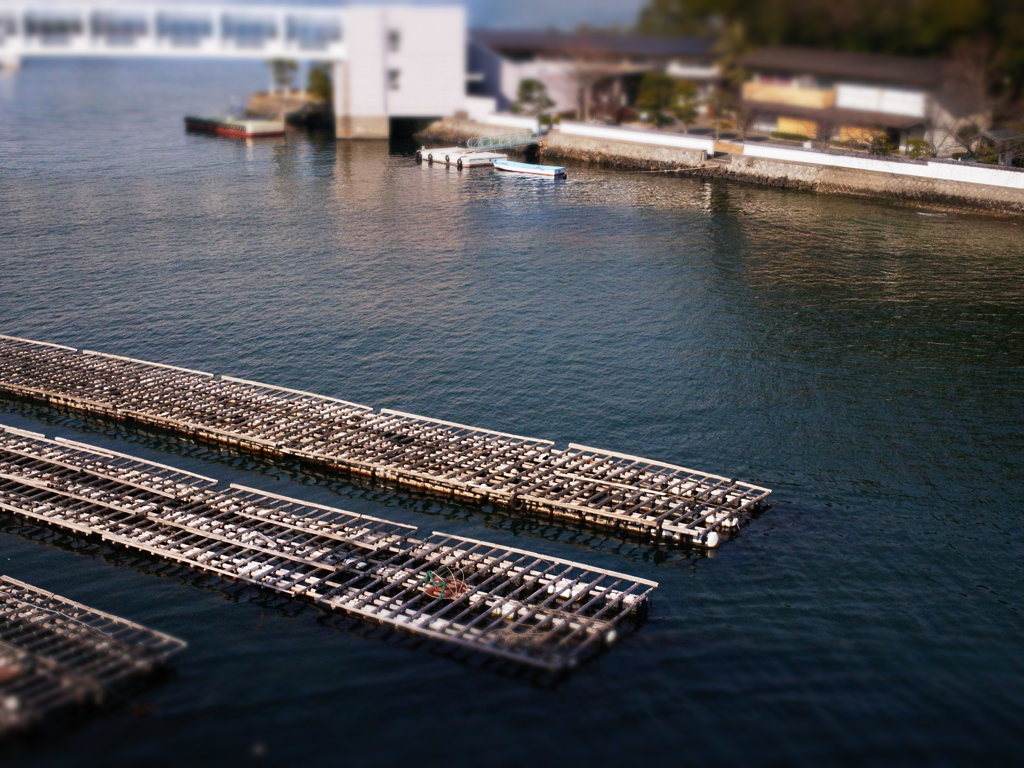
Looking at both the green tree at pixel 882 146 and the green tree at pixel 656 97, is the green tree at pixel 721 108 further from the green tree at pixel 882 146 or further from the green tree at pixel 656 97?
the green tree at pixel 882 146

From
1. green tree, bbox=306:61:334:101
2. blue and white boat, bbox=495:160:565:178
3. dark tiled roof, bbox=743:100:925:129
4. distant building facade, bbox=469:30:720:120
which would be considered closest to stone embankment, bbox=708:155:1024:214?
dark tiled roof, bbox=743:100:925:129

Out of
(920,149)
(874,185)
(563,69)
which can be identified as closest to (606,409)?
(874,185)

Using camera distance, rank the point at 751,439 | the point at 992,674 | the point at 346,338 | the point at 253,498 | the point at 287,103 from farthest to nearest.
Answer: the point at 287,103 → the point at 346,338 → the point at 751,439 → the point at 253,498 → the point at 992,674

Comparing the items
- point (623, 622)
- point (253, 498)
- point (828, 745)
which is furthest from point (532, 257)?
point (828, 745)

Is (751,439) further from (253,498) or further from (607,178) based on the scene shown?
(607,178)

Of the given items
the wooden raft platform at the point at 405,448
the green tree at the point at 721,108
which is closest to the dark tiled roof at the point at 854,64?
the wooden raft platform at the point at 405,448

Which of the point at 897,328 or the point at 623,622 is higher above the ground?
the point at 897,328

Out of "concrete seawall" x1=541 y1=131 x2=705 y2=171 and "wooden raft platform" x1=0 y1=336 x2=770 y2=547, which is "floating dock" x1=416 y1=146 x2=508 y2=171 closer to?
"concrete seawall" x1=541 y1=131 x2=705 y2=171
